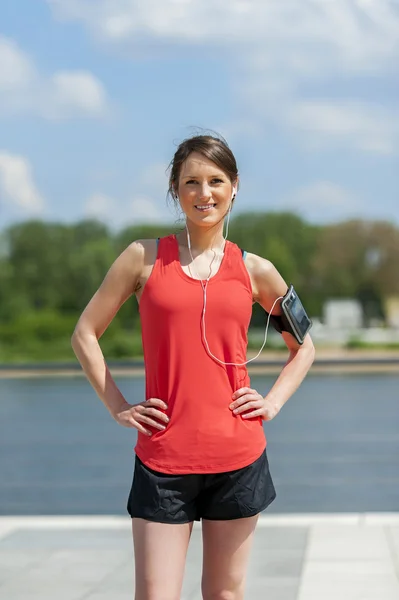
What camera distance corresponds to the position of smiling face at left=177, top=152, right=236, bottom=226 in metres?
3.19

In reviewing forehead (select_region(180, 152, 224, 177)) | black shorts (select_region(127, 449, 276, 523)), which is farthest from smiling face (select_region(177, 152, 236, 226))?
black shorts (select_region(127, 449, 276, 523))

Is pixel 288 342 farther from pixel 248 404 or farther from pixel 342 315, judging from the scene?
pixel 342 315

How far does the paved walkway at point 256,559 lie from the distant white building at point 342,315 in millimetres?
55403

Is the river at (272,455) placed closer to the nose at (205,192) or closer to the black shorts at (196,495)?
the black shorts at (196,495)

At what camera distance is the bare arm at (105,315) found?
10.4ft

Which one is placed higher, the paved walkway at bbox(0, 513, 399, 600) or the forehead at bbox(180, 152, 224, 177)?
the forehead at bbox(180, 152, 224, 177)

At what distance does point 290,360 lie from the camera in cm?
348

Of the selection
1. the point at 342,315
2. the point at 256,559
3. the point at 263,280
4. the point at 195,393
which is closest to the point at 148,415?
the point at 195,393

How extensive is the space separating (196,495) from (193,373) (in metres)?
0.35

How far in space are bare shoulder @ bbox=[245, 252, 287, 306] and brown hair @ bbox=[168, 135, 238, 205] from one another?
252 millimetres

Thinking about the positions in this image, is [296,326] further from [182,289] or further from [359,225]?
[359,225]

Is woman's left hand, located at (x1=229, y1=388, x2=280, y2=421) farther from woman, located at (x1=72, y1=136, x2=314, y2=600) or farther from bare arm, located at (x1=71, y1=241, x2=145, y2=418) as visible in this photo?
bare arm, located at (x1=71, y1=241, x2=145, y2=418)

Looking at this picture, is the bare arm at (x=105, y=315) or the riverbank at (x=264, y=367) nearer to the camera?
the bare arm at (x=105, y=315)

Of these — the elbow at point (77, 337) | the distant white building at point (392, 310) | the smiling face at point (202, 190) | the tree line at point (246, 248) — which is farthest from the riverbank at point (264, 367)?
the smiling face at point (202, 190)
